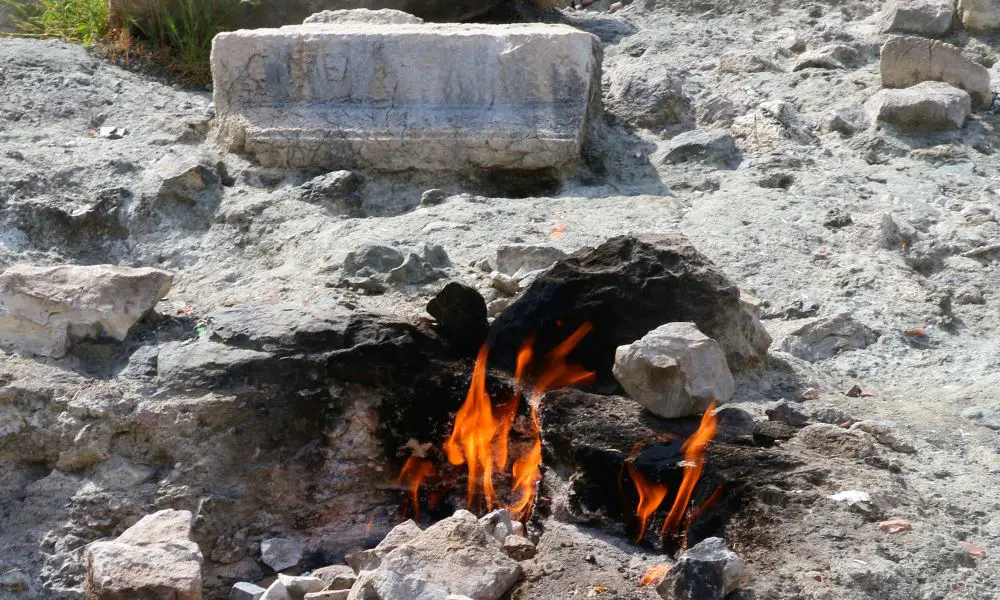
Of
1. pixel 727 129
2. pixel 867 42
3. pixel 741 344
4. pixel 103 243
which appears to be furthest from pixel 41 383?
pixel 867 42

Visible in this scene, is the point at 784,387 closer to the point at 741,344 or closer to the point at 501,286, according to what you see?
the point at 741,344

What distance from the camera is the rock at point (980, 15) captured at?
16.8ft

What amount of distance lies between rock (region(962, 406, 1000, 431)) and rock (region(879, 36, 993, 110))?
6.35ft

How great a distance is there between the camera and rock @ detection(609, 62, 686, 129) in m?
5.05

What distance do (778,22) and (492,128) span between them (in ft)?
5.78

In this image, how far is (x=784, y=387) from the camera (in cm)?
340

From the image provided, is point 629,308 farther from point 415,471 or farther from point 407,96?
point 407,96

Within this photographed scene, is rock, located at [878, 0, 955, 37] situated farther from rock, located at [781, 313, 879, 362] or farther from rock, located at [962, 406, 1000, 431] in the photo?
rock, located at [962, 406, 1000, 431]

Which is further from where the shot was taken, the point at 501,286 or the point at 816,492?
the point at 501,286

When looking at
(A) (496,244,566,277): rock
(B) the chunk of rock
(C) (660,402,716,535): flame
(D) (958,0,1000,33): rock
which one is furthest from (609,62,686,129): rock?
(B) the chunk of rock

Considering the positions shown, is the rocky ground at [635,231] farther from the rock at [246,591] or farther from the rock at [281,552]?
the rock at [246,591]

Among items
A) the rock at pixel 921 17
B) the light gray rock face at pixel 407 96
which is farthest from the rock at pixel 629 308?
the rock at pixel 921 17

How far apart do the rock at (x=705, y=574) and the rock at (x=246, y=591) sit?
1.07m

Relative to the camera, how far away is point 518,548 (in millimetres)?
2887
